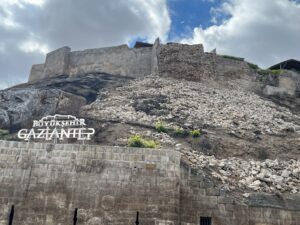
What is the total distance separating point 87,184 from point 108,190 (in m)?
0.91

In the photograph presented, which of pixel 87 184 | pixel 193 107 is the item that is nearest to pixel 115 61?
pixel 193 107

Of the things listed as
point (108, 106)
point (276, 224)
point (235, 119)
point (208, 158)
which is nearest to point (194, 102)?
point (235, 119)

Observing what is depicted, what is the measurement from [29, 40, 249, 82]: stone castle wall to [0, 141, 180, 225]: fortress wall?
1007 inches

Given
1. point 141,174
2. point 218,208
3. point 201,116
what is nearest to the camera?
point 141,174

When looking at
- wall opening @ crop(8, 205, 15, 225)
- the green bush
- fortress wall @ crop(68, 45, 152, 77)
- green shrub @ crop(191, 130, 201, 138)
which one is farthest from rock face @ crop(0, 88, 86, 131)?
wall opening @ crop(8, 205, 15, 225)

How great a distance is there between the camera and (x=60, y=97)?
35.5 m

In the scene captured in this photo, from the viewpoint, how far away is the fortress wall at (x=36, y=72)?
52347 millimetres

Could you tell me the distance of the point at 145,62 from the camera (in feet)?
151

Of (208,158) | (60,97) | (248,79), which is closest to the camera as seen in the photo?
(208,158)

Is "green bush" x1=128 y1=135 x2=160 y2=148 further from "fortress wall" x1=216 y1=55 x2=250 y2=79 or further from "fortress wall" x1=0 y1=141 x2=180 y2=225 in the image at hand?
"fortress wall" x1=216 y1=55 x2=250 y2=79

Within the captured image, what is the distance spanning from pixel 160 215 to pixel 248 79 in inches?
1237

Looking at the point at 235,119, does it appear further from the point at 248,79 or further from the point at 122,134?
the point at 248,79

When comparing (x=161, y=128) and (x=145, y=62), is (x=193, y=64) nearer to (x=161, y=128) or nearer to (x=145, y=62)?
(x=145, y=62)

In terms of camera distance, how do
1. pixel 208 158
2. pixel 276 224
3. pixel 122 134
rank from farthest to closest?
pixel 122 134, pixel 208 158, pixel 276 224
